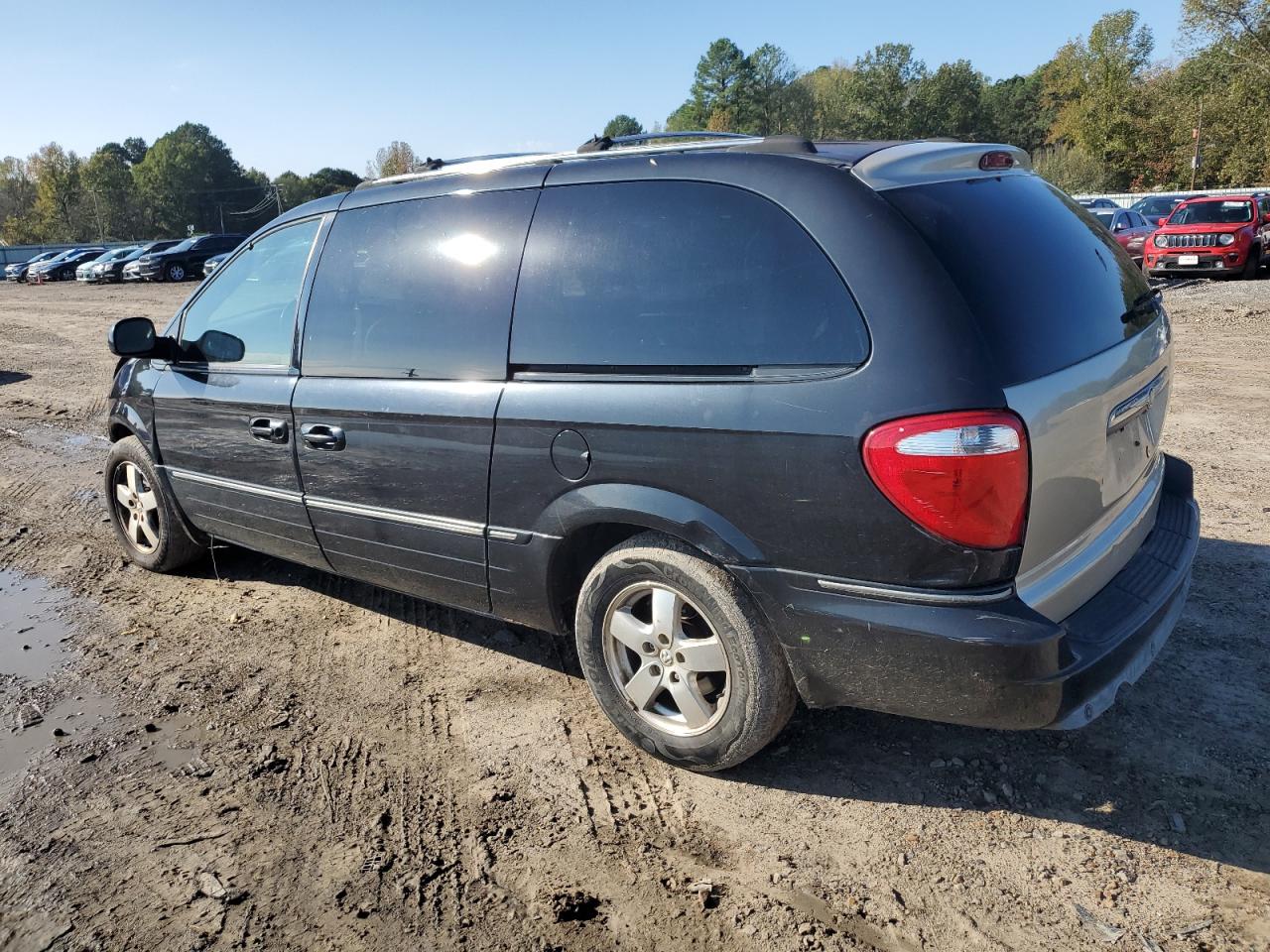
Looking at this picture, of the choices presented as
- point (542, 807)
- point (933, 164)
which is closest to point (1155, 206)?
point (933, 164)

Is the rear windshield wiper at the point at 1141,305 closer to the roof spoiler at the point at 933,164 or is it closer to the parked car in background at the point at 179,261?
the roof spoiler at the point at 933,164

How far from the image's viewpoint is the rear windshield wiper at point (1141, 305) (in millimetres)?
3023

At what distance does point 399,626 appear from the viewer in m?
4.35

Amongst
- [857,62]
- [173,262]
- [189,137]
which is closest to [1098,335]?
[173,262]

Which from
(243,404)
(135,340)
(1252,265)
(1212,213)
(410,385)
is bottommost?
(1252,265)

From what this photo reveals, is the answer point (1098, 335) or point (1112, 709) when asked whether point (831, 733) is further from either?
point (1098, 335)

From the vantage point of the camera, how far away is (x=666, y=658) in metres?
3.00

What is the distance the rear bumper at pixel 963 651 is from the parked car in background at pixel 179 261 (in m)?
36.6

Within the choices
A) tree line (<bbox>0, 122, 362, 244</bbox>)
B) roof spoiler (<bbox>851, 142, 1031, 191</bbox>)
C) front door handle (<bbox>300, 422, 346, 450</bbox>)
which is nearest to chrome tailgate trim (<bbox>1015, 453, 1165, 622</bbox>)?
roof spoiler (<bbox>851, 142, 1031, 191</bbox>)

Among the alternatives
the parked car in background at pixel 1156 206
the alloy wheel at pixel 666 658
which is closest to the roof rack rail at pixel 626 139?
the alloy wheel at pixel 666 658

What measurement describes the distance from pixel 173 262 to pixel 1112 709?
38.0m

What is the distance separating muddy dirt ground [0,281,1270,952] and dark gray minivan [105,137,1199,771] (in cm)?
37

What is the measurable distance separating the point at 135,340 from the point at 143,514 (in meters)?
1.08

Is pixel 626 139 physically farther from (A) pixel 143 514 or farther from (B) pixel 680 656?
(A) pixel 143 514
